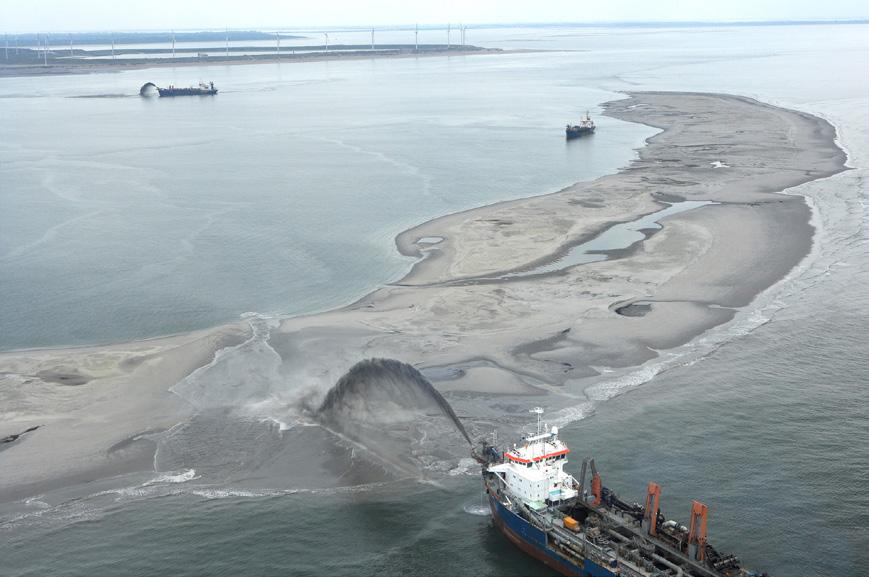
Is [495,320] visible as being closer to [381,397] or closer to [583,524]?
[381,397]

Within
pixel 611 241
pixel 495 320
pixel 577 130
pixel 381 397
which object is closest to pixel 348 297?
pixel 495 320

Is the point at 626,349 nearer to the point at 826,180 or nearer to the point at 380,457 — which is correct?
the point at 380,457

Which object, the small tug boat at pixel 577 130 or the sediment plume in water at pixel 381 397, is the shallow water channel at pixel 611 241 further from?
the small tug boat at pixel 577 130

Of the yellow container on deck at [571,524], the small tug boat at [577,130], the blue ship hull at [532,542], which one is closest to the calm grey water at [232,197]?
the small tug boat at [577,130]

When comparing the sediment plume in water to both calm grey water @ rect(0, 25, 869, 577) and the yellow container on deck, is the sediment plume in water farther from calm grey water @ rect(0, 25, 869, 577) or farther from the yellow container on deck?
the yellow container on deck

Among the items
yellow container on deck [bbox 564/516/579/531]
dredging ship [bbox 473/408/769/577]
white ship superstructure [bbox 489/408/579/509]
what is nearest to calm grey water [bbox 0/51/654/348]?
white ship superstructure [bbox 489/408/579/509]

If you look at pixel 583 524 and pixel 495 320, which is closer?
pixel 583 524

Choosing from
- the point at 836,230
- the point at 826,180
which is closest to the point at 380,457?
the point at 836,230
